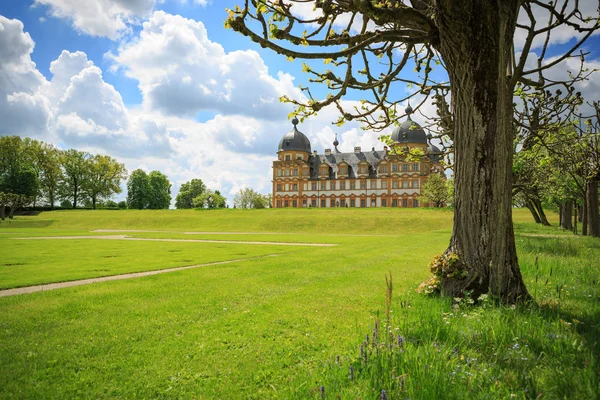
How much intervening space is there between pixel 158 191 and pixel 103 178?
1533cm

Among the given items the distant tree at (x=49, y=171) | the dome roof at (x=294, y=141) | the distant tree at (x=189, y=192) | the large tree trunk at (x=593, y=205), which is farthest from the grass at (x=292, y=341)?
the distant tree at (x=189, y=192)

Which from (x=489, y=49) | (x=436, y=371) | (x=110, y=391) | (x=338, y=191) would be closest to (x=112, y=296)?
(x=110, y=391)

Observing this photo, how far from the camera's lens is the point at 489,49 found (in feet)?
18.6

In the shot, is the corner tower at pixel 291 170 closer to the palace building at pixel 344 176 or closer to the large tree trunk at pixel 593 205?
the palace building at pixel 344 176

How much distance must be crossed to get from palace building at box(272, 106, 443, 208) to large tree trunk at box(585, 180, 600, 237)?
5525 cm

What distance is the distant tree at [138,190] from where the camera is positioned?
99875mm

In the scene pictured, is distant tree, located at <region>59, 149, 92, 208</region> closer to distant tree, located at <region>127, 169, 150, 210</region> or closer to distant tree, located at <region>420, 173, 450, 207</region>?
distant tree, located at <region>127, 169, 150, 210</region>

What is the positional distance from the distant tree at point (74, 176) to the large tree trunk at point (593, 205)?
9873 cm

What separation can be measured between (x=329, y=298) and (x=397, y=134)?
259ft

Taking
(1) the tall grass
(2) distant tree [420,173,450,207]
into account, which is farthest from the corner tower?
(1) the tall grass

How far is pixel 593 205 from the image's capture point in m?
20.5

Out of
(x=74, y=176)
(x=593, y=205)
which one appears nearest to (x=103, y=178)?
(x=74, y=176)

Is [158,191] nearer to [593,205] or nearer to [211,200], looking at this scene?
[211,200]

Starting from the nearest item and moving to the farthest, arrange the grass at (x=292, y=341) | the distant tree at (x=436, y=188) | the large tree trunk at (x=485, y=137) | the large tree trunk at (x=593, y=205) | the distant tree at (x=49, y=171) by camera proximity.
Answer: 1. the grass at (x=292, y=341)
2. the large tree trunk at (x=485, y=137)
3. the large tree trunk at (x=593, y=205)
4. the distant tree at (x=436, y=188)
5. the distant tree at (x=49, y=171)
